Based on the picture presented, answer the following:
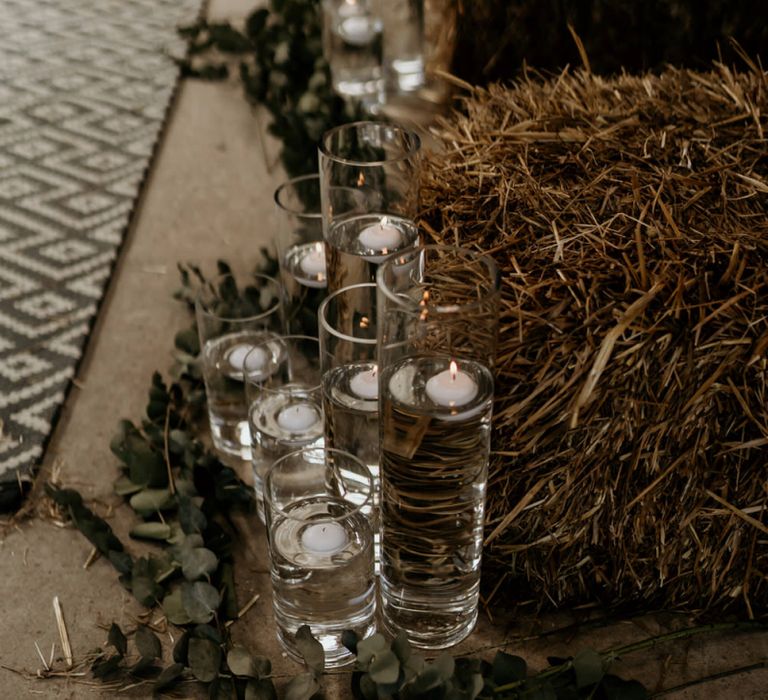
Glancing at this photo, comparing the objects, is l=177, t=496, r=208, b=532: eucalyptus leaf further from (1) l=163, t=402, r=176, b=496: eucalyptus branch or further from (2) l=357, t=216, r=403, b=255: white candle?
(2) l=357, t=216, r=403, b=255: white candle

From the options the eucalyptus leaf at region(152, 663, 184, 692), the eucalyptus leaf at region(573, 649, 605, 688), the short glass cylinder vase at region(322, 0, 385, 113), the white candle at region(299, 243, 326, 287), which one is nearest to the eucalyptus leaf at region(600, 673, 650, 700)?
the eucalyptus leaf at region(573, 649, 605, 688)

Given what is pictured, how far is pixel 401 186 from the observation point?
1.21 metres

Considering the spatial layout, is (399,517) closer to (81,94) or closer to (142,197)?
(142,197)

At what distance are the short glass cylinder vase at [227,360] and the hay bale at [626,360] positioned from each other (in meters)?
0.31

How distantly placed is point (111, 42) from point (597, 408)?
2179 millimetres

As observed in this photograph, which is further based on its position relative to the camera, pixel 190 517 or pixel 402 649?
pixel 190 517

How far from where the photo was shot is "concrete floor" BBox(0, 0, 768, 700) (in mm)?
1032

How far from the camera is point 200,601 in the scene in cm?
105

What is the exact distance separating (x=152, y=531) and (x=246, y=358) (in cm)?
24

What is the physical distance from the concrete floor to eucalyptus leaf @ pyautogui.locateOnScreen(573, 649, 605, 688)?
0.08 m

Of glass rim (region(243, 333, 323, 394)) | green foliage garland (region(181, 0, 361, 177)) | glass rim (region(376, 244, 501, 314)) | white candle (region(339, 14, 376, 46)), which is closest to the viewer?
glass rim (region(376, 244, 501, 314))

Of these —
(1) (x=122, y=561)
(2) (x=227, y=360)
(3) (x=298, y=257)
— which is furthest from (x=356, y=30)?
(1) (x=122, y=561)

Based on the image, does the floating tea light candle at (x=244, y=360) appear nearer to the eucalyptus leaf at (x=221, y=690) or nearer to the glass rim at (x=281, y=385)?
the glass rim at (x=281, y=385)

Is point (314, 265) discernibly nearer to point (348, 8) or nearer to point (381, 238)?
point (381, 238)
